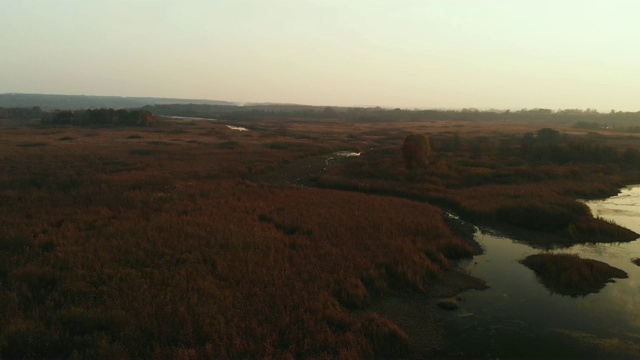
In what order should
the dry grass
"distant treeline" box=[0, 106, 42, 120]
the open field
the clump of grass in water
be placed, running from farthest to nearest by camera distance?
1. "distant treeline" box=[0, 106, 42, 120]
2. the clump of grass in water
3. the open field
4. the dry grass

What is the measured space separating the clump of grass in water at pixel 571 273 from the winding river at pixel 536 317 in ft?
1.09

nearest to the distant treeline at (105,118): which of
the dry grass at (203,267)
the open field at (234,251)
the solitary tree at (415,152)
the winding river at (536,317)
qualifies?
the open field at (234,251)

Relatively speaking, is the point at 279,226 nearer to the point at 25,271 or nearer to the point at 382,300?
the point at 382,300

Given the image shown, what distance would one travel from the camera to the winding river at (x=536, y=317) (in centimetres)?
1081

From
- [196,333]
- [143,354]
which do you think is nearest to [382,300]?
[196,333]

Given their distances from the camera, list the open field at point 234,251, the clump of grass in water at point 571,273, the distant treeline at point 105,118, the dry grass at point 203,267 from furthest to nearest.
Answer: the distant treeline at point 105,118 < the clump of grass in water at point 571,273 < the open field at point 234,251 < the dry grass at point 203,267

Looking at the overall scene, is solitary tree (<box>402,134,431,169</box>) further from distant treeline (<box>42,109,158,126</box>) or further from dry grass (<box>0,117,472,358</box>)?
distant treeline (<box>42,109,158,126</box>)

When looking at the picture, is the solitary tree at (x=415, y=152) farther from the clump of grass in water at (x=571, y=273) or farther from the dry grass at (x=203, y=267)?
the clump of grass in water at (x=571, y=273)

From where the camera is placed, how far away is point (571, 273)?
606 inches

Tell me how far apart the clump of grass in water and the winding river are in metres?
0.33

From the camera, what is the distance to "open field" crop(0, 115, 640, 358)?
1011 cm

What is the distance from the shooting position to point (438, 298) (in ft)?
45.3

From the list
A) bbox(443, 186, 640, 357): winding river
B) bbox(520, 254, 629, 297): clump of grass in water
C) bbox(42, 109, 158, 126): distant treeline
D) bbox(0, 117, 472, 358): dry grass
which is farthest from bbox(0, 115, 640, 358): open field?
bbox(42, 109, 158, 126): distant treeline

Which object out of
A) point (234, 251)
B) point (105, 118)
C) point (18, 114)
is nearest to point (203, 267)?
point (234, 251)
